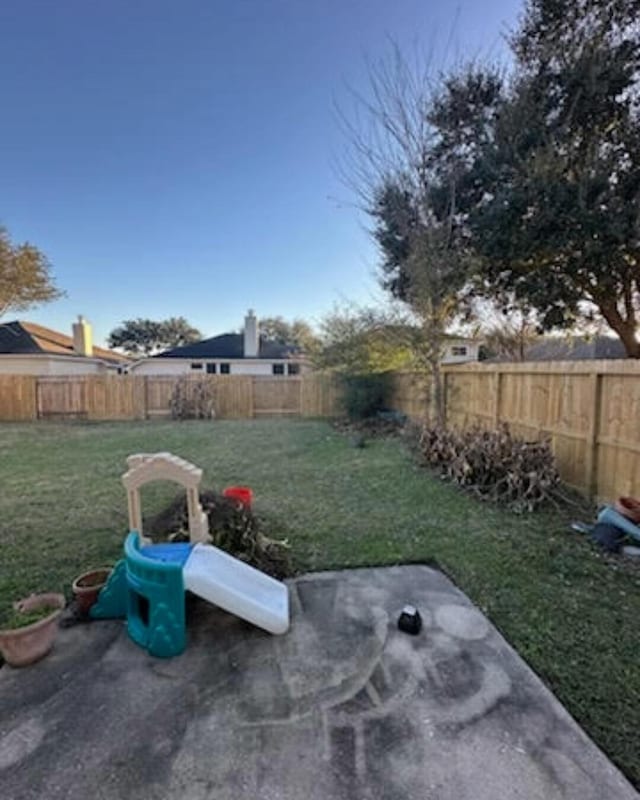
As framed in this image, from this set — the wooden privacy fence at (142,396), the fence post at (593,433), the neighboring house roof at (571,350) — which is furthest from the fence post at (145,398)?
the neighboring house roof at (571,350)

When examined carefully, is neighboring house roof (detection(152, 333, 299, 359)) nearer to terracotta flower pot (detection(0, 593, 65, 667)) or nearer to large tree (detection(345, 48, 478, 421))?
large tree (detection(345, 48, 478, 421))

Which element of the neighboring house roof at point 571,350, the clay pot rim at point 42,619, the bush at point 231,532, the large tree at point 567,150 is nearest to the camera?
the clay pot rim at point 42,619

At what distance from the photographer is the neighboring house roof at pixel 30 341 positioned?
1756cm

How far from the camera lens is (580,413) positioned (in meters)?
4.68

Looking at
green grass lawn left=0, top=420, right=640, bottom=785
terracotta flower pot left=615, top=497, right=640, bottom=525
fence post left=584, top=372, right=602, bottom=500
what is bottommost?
green grass lawn left=0, top=420, right=640, bottom=785

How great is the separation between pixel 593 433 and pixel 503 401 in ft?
6.05

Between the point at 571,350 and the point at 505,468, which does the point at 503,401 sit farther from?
the point at 571,350

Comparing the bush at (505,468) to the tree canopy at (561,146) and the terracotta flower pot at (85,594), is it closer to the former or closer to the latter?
the terracotta flower pot at (85,594)

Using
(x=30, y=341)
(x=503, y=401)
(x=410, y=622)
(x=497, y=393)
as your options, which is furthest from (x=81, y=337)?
(x=410, y=622)

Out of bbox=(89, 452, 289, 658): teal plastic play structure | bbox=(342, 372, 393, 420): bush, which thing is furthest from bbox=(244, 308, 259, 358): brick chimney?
bbox=(89, 452, 289, 658): teal plastic play structure

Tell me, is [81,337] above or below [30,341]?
above

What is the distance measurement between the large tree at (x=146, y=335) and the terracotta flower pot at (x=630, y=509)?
38.1m

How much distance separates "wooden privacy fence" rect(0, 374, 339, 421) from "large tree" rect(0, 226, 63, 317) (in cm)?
398

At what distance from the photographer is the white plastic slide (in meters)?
2.27
